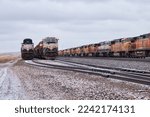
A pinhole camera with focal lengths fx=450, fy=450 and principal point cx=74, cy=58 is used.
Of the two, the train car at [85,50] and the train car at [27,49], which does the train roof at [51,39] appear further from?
the train car at [85,50]

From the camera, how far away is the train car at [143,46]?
53.3m

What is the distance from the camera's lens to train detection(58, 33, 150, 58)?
180 feet

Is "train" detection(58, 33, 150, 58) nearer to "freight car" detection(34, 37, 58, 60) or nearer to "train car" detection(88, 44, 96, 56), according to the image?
"train car" detection(88, 44, 96, 56)

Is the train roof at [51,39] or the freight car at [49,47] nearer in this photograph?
the freight car at [49,47]

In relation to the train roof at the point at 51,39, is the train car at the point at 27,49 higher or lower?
lower

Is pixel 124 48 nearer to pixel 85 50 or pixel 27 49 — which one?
pixel 27 49

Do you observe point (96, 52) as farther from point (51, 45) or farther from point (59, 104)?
point (59, 104)

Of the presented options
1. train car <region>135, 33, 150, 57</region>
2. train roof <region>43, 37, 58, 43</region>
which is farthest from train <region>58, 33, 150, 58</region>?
train roof <region>43, 37, 58, 43</region>

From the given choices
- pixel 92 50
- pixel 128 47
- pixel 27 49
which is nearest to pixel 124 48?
pixel 128 47

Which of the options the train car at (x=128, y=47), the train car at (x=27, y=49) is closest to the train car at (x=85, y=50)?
the train car at (x=27, y=49)

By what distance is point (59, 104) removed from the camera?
9812mm

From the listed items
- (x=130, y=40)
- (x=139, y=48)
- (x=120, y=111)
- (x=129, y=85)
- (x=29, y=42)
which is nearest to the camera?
(x=120, y=111)

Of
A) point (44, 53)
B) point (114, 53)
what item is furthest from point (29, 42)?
point (114, 53)

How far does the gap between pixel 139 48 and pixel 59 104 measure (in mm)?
48034
